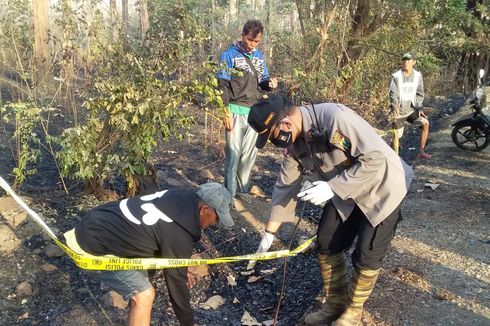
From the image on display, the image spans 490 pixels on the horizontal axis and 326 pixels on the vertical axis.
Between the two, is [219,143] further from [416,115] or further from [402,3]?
[402,3]

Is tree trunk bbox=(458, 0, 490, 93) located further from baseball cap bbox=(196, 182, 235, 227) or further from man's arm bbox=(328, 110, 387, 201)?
baseball cap bbox=(196, 182, 235, 227)

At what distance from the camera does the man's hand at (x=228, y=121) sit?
480 cm

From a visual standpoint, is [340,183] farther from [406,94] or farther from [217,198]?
[406,94]

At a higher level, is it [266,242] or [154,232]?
[154,232]

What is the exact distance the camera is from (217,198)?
2.66m

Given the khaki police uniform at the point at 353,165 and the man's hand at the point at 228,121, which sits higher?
the khaki police uniform at the point at 353,165

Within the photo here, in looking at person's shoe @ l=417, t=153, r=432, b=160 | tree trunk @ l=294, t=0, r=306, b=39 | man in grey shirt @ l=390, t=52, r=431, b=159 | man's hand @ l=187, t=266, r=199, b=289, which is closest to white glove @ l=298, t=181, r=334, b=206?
man's hand @ l=187, t=266, r=199, b=289

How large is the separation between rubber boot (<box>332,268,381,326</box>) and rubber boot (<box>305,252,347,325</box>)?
0.45ft

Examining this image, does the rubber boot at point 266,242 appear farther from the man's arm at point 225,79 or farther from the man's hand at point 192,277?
the man's arm at point 225,79

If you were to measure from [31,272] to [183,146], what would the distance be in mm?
3965

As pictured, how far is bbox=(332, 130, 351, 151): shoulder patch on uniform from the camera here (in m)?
2.65

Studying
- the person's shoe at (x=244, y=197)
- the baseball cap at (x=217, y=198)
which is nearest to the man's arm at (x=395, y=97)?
the person's shoe at (x=244, y=197)

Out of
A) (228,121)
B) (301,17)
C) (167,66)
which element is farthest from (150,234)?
(301,17)

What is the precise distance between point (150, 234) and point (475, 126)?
259 inches
